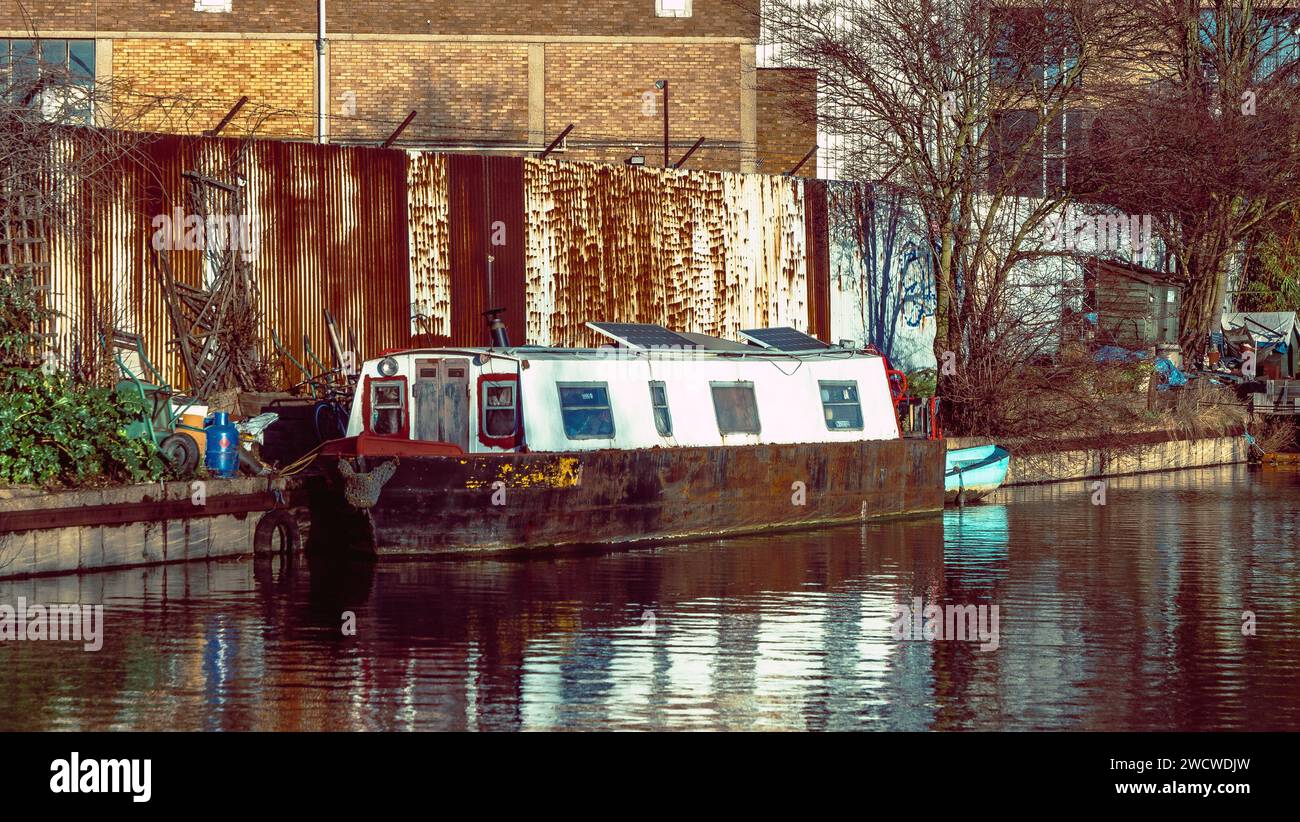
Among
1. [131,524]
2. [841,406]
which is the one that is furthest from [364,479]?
[841,406]

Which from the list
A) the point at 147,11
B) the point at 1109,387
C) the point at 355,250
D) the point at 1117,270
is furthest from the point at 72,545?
the point at 1117,270

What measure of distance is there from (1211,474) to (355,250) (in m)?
17.8

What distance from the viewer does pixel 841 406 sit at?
24969 millimetres

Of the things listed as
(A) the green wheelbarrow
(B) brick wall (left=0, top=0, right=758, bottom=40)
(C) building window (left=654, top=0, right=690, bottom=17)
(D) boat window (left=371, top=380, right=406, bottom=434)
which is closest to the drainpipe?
(B) brick wall (left=0, top=0, right=758, bottom=40)

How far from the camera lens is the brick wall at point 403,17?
133ft

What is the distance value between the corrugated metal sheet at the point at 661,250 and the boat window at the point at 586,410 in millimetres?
6561

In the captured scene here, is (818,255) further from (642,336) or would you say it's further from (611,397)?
(611,397)

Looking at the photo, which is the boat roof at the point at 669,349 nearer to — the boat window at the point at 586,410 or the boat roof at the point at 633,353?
the boat roof at the point at 633,353

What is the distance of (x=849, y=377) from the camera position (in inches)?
990

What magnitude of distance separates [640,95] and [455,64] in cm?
404

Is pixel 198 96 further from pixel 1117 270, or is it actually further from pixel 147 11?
pixel 1117 270

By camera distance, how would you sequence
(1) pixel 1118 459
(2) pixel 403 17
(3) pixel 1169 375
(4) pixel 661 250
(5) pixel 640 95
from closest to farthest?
(4) pixel 661 250 < (1) pixel 1118 459 < (3) pixel 1169 375 < (2) pixel 403 17 < (5) pixel 640 95

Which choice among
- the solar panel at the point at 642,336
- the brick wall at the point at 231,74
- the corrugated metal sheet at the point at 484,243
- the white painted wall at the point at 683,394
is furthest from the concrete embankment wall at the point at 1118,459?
the brick wall at the point at 231,74

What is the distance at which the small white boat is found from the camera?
2889 cm
